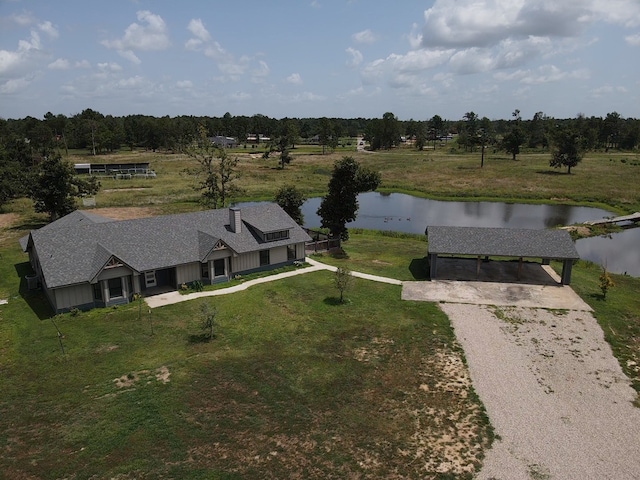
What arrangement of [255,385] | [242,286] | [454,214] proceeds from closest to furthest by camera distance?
[255,385]
[242,286]
[454,214]

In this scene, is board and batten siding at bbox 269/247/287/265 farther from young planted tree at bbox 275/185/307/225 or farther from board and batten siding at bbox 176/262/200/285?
young planted tree at bbox 275/185/307/225

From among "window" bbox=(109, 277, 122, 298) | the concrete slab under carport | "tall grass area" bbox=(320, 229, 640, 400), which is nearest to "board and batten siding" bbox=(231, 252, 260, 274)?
"tall grass area" bbox=(320, 229, 640, 400)

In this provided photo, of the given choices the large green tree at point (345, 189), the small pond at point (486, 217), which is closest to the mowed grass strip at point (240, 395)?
the large green tree at point (345, 189)

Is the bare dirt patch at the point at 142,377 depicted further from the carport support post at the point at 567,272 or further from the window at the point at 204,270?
the carport support post at the point at 567,272

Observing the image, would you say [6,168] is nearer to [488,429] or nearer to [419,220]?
[419,220]

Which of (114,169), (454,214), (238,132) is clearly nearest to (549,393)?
(454,214)

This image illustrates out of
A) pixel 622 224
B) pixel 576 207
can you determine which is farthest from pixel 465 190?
pixel 622 224

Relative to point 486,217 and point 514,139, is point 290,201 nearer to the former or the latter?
point 486,217
